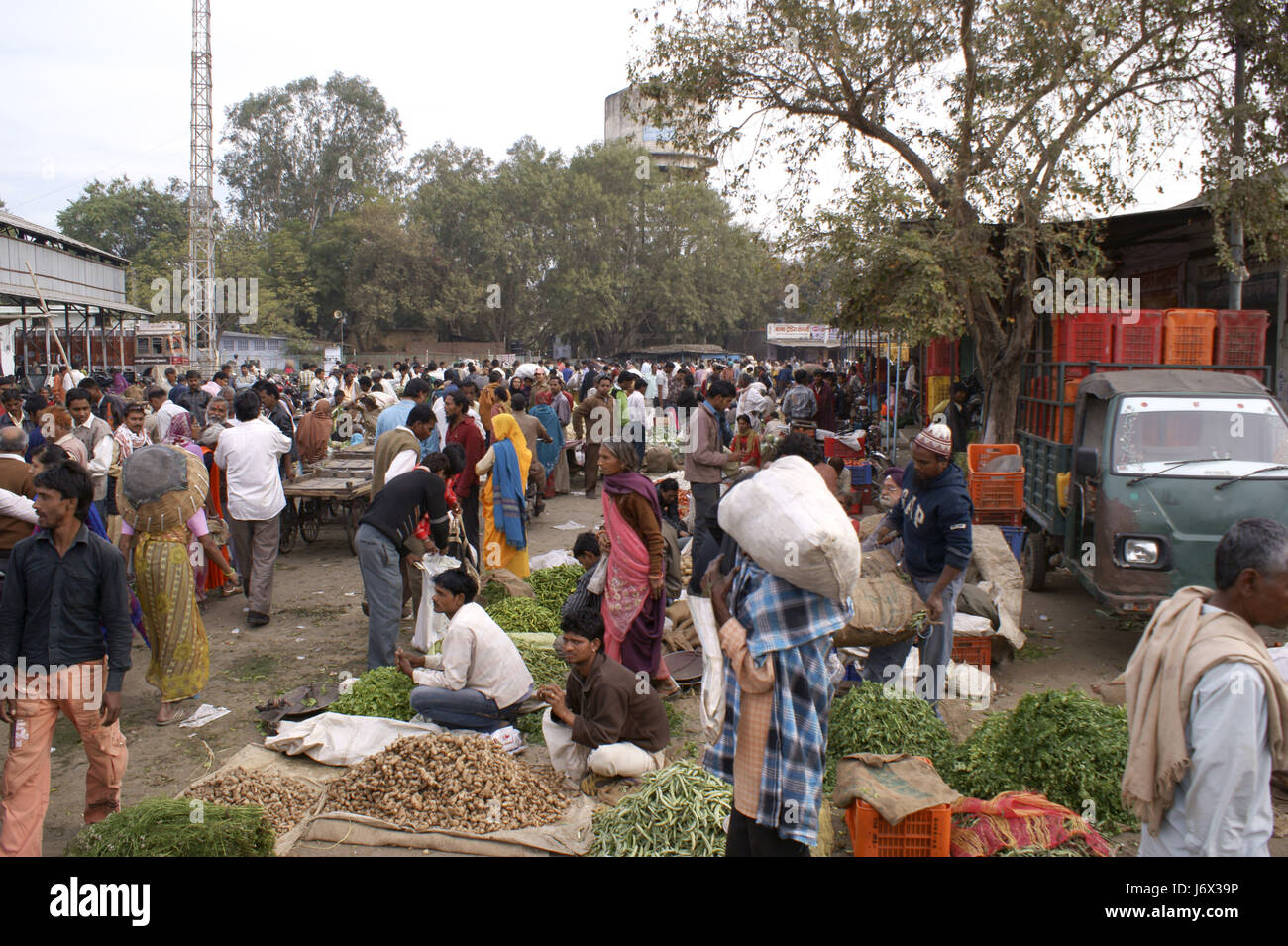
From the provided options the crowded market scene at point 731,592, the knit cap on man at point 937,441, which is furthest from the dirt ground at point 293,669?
the knit cap on man at point 937,441

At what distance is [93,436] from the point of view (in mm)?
8539

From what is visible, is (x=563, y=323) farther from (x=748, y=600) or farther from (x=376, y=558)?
(x=748, y=600)

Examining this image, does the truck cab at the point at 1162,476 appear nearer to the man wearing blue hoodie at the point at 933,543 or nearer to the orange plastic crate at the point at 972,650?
the orange plastic crate at the point at 972,650

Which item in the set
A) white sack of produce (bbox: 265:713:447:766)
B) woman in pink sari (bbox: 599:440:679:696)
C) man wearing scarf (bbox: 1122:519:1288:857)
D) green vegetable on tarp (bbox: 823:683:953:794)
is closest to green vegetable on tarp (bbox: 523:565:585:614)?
woman in pink sari (bbox: 599:440:679:696)

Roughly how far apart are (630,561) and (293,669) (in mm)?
3022

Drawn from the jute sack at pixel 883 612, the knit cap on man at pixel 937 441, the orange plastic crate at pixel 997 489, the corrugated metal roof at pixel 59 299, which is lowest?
the jute sack at pixel 883 612

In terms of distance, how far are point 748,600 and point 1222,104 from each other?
445 inches

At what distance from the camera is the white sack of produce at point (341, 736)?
523 cm

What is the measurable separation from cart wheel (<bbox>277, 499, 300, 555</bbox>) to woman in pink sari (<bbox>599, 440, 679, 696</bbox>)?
21.1 feet

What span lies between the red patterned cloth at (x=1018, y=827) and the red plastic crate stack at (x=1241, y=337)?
709cm

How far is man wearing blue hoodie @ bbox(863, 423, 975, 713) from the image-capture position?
5.08m

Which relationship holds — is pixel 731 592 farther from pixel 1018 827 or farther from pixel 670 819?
pixel 1018 827
